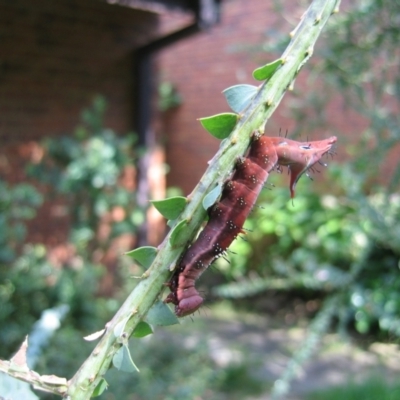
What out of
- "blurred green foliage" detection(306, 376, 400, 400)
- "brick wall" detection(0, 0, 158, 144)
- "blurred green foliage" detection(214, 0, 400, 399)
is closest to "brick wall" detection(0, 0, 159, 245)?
"brick wall" detection(0, 0, 158, 144)

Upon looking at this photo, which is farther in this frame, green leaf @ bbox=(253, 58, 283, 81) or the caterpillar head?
the caterpillar head

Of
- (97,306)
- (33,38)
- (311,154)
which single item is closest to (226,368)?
(97,306)

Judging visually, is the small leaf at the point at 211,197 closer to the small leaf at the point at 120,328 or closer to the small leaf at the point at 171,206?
the small leaf at the point at 171,206

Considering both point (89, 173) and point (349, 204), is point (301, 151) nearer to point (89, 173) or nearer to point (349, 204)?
point (89, 173)

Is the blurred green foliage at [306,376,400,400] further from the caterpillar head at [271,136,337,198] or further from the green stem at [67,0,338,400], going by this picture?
the green stem at [67,0,338,400]

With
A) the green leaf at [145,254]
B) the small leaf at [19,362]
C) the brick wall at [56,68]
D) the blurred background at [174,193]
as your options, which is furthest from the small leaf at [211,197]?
the brick wall at [56,68]

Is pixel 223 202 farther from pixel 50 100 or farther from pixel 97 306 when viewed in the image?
pixel 50 100
